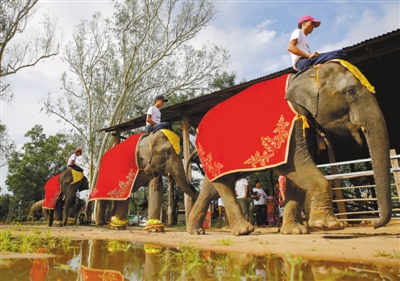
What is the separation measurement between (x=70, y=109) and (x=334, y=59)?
21.0 m

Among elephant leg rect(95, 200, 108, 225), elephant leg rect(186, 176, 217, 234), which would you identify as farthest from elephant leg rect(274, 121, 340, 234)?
elephant leg rect(95, 200, 108, 225)

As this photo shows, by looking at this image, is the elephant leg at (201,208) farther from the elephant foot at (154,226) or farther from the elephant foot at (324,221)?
the elephant foot at (324,221)

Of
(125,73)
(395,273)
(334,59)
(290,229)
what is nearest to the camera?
(395,273)

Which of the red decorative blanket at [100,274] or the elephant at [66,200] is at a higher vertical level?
the elephant at [66,200]

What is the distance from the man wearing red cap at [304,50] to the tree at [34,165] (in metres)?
29.8

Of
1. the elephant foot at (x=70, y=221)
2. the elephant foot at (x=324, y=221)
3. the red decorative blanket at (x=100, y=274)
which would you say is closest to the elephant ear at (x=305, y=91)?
the elephant foot at (x=324, y=221)

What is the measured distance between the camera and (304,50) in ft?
15.3

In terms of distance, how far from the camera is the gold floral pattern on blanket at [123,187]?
7484 mm

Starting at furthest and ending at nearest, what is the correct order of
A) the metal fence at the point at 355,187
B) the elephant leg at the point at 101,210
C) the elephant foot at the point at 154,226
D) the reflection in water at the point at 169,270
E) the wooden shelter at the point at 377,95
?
1. the elephant leg at the point at 101,210
2. the wooden shelter at the point at 377,95
3. the elephant foot at the point at 154,226
4. the metal fence at the point at 355,187
5. the reflection in water at the point at 169,270

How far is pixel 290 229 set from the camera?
4637mm

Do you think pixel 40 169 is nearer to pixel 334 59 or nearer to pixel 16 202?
pixel 16 202

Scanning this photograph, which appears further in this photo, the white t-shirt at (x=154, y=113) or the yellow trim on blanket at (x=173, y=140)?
the white t-shirt at (x=154, y=113)

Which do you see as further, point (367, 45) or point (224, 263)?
point (367, 45)

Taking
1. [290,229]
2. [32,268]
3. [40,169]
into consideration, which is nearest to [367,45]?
[290,229]
